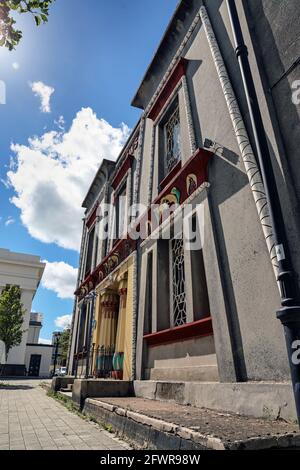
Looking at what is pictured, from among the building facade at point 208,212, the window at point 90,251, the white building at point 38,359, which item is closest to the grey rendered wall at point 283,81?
the building facade at point 208,212

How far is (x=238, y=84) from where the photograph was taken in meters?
5.01

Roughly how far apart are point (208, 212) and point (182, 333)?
2.13 meters

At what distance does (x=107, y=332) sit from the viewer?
10.2 metres

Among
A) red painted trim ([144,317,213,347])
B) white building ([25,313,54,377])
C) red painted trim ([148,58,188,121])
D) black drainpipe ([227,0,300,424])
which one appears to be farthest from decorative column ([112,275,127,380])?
white building ([25,313,54,377])

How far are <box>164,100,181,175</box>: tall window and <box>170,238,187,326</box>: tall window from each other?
2165 millimetres

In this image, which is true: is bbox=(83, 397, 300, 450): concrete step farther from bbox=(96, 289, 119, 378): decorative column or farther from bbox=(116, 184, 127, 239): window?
bbox=(116, 184, 127, 239): window

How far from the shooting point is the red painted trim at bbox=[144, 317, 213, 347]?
15.6 ft

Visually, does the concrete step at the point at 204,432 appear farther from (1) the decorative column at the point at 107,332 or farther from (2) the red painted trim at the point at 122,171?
(2) the red painted trim at the point at 122,171

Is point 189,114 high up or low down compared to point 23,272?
down

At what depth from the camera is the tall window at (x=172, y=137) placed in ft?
25.5

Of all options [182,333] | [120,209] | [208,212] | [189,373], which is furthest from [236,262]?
[120,209]

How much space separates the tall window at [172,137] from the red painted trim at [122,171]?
8.08ft

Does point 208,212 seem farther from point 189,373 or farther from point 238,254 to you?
point 189,373
